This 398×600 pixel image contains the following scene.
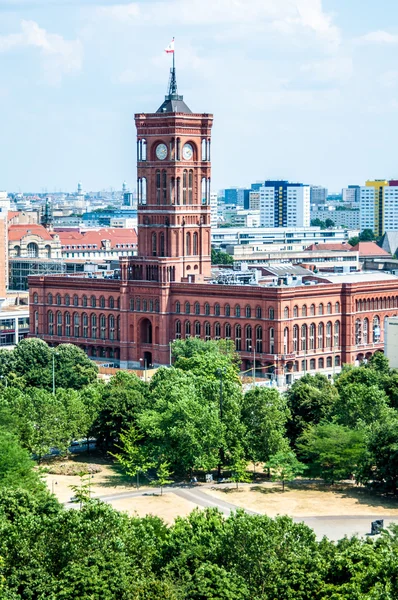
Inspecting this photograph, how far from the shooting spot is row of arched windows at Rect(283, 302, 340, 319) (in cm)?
14859

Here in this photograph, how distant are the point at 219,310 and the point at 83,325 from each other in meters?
21.9

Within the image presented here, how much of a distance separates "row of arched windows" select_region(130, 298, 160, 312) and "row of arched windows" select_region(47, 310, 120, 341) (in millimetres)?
3184

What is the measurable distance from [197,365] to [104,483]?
24681 mm

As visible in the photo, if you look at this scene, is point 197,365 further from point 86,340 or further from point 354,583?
point 354,583

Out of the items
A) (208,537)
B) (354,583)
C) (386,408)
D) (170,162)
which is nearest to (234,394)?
(386,408)

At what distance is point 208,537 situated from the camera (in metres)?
71.1

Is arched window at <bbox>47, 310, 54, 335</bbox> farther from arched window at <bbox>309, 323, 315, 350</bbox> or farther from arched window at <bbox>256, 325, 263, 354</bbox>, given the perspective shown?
arched window at <bbox>309, 323, 315, 350</bbox>

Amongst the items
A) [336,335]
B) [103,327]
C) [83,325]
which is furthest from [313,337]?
[83,325]

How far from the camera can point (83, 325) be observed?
169 meters

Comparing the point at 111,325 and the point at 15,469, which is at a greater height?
the point at 111,325

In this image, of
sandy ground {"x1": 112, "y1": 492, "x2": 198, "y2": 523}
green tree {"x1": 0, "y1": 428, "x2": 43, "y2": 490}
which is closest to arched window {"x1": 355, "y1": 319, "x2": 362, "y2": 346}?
sandy ground {"x1": 112, "y1": 492, "x2": 198, "y2": 523}

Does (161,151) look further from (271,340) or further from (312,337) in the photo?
(312,337)

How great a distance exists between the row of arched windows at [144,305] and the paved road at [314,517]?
58414 millimetres

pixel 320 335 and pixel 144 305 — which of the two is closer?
pixel 320 335
